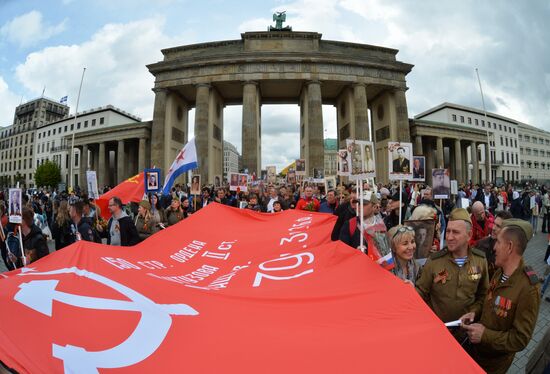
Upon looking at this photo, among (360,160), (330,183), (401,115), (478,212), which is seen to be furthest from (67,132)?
(478,212)

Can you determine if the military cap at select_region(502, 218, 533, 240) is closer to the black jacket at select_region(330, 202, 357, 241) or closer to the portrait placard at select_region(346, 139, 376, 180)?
the portrait placard at select_region(346, 139, 376, 180)

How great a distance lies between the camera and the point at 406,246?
2.90 metres

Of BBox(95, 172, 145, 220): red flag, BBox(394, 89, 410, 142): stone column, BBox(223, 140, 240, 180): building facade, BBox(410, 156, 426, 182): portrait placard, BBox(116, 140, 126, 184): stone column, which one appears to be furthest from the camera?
BBox(223, 140, 240, 180): building facade

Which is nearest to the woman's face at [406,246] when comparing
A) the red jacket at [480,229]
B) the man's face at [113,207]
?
the red jacket at [480,229]

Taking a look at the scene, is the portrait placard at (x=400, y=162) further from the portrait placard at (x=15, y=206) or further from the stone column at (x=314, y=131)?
the stone column at (x=314, y=131)

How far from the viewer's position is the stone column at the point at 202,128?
114ft

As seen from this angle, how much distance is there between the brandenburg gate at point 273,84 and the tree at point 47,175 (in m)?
43.9

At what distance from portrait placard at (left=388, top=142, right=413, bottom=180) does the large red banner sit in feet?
11.1

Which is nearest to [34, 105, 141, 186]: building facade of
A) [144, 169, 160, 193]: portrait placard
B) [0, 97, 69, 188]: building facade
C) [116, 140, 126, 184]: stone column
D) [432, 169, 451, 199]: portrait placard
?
[0, 97, 69, 188]: building facade

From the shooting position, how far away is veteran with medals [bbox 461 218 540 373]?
2080 mm

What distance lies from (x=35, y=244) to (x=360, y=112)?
35028 millimetres

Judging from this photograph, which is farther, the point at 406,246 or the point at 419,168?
the point at 419,168

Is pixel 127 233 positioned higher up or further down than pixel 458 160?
further down

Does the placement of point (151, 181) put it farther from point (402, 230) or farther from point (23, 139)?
point (23, 139)
